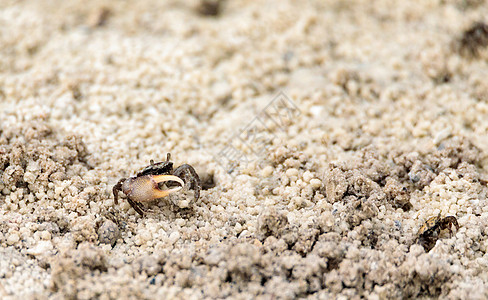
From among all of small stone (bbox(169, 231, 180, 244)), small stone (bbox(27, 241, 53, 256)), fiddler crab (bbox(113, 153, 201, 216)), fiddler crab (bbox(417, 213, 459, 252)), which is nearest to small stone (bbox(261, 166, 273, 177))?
fiddler crab (bbox(113, 153, 201, 216))

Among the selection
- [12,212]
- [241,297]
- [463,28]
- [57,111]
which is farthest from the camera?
[463,28]

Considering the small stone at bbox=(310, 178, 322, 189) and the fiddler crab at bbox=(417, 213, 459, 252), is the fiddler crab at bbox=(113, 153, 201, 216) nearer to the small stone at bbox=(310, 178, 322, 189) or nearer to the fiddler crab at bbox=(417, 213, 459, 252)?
the small stone at bbox=(310, 178, 322, 189)

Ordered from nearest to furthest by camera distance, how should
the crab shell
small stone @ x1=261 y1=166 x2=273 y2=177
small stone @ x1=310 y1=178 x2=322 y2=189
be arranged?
the crab shell < small stone @ x1=310 y1=178 x2=322 y2=189 < small stone @ x1=261 y1=166 x2=273 y2=177

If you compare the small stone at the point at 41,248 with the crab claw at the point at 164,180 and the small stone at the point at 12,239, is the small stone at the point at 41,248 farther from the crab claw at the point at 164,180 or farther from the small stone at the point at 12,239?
the crab claw at the point at 164,180

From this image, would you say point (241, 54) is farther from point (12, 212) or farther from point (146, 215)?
point (12, 212)

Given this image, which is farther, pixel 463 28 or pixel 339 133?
pixel 463 28

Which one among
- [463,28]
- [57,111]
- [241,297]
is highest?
[463,28]

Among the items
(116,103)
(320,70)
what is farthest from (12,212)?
(320,70)
